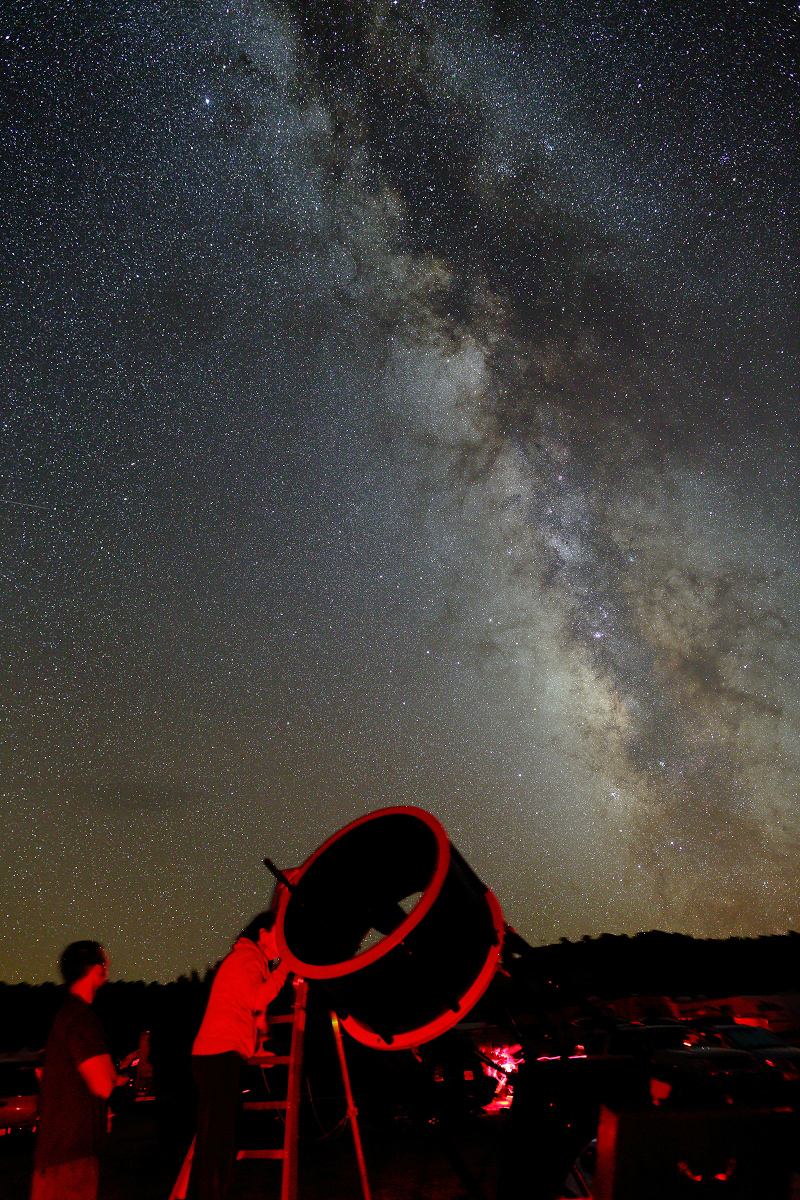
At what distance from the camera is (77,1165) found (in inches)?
127

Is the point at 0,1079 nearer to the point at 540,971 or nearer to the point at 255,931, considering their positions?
the point at 255,931

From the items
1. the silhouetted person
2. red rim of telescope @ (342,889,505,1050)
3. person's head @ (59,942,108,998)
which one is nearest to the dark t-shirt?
the silhouetted person

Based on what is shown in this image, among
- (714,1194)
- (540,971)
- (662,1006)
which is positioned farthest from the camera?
(662,1006)

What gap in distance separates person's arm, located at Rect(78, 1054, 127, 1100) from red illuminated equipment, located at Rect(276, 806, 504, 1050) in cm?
93

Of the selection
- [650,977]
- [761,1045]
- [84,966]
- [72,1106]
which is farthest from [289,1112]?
[650,977]

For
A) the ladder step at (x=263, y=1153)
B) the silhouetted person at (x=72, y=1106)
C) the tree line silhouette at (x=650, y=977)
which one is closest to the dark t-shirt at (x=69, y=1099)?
the silhouetted person at (x=72, y=1106)

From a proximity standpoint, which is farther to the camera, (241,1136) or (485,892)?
(241,1136)

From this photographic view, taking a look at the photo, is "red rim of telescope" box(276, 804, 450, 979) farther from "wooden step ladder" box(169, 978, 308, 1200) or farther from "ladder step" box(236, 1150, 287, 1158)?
"ladder step" box(236, 1150, 287, 1158)

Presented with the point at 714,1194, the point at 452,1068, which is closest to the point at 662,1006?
the point at 452,1068

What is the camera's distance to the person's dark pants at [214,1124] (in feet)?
12.4

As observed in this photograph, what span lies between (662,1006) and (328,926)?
113ft

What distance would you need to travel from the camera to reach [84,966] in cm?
365

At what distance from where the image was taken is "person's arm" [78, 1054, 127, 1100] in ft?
10.9

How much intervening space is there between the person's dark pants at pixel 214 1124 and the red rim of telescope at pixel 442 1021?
0.73 meters
